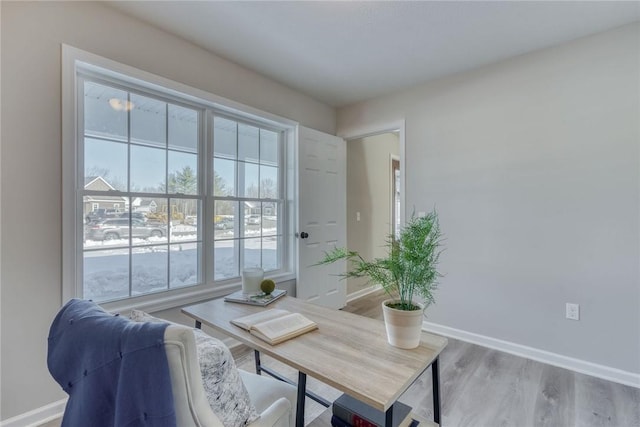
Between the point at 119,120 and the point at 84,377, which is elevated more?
the point at 119,120

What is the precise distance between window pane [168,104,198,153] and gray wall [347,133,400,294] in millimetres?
2117

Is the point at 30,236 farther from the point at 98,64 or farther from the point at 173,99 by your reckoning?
the point at 173,99

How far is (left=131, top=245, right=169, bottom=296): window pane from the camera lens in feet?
7.03

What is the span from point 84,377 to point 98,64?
1.90m

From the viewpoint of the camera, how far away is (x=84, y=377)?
757 millimetres

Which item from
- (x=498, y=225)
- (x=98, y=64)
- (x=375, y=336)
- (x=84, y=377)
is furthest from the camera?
(x=498, y=225)

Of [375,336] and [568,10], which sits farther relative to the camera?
[568,10]

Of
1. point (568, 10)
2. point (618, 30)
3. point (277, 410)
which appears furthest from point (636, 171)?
point (277, 410)

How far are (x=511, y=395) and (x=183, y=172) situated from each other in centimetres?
283

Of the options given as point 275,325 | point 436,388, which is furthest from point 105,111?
point 436,388

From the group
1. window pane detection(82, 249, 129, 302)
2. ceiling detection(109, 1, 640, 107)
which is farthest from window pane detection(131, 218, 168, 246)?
ceiling detection(109, 1, 640, 107)

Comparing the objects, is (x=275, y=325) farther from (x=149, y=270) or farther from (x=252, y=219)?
(x=252, y=219)

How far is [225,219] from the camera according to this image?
2.67 meters

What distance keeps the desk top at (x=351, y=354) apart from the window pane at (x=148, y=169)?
1.13m
